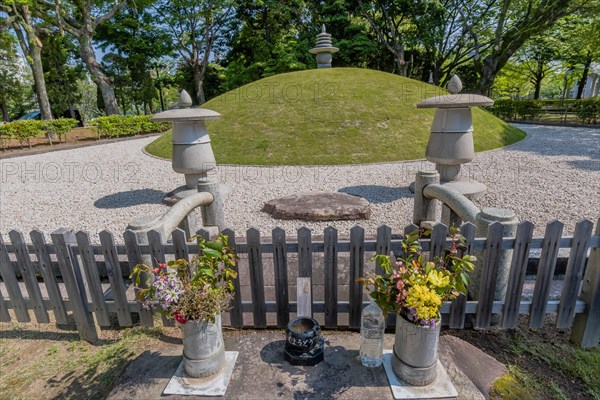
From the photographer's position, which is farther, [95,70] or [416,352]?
[95,70]

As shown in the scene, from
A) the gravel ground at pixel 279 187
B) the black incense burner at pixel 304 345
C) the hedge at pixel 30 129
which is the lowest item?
the gravel ground at pixel 279 187

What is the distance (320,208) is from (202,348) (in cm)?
350

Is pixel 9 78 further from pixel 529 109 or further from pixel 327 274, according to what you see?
pixel 529 109

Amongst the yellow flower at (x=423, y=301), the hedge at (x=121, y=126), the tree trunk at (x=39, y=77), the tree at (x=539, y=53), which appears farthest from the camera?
the tree at (x=539, y=53)

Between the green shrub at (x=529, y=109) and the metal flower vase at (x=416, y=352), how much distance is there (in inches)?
1004

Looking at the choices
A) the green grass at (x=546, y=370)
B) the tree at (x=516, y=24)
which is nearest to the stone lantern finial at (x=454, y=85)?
the green grass at (x=546, y=370)

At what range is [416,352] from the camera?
2.04 metres

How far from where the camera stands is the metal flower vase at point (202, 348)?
6.89 ft

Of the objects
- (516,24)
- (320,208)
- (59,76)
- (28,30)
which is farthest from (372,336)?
(59,76)

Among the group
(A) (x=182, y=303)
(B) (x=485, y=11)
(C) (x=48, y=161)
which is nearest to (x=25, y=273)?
(A) (x=182, y=303)

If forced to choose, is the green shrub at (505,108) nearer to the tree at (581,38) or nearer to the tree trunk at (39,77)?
the tree at (581,38)

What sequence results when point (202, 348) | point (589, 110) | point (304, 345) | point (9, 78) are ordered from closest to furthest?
point (202, 348)
point (304, 345)
point (589, 110)
point (9, 78)

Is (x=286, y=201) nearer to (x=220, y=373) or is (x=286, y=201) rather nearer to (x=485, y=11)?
(x=220, y=373)

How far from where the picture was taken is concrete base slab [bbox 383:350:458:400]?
2.01 metres
